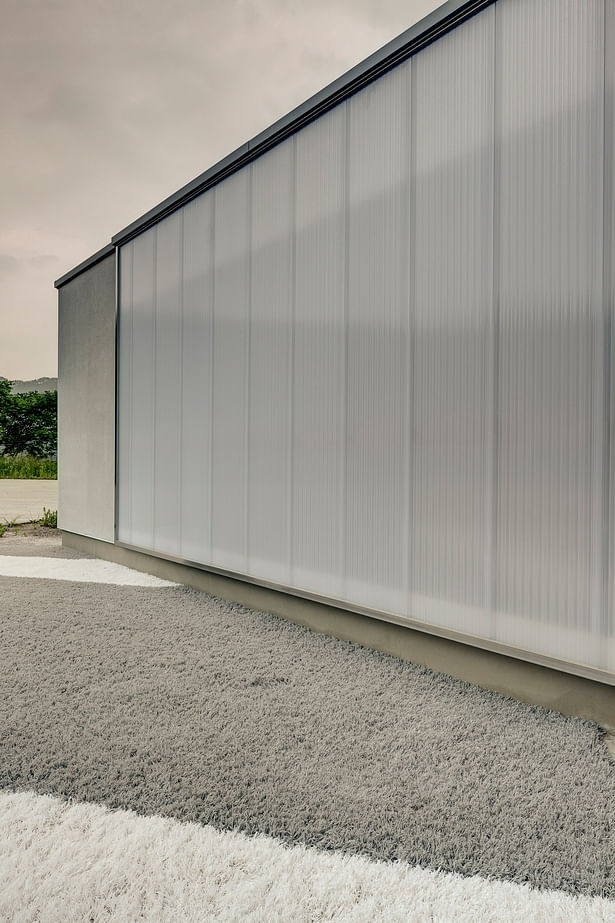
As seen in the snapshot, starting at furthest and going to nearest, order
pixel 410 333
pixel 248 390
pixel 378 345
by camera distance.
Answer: pixel 248 390 → pixel 378 345 → pixel 410 333

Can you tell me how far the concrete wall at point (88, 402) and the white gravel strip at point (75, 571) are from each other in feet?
1.22

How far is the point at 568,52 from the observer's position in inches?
86.4

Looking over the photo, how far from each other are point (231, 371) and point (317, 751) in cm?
261

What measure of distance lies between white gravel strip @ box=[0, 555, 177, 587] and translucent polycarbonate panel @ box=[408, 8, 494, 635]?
8.19ft

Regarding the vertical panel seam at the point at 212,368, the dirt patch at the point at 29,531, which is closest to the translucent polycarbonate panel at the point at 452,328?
the vertical panel seam at the point at 212,368

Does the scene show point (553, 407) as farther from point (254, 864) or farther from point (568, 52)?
point (254, 864)

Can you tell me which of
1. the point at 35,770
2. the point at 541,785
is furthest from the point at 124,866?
the point at 541,785

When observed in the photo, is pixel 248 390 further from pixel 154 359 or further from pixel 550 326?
pixel 550 326

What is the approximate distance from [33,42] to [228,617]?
6.96 m

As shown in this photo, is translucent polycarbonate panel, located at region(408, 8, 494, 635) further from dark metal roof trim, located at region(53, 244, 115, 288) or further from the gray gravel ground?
dark metal roof trim, located at region(53, 244, 115, 288)

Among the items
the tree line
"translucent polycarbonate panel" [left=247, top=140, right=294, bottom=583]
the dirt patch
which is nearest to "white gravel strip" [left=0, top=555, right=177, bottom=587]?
"translucent polycarbonate panel" [left=247, top=140, right=294, bottom=583]

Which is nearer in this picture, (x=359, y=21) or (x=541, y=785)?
(x=541, y=785)

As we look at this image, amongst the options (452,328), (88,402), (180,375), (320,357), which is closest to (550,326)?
(452,328)

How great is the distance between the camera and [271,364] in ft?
11.9
